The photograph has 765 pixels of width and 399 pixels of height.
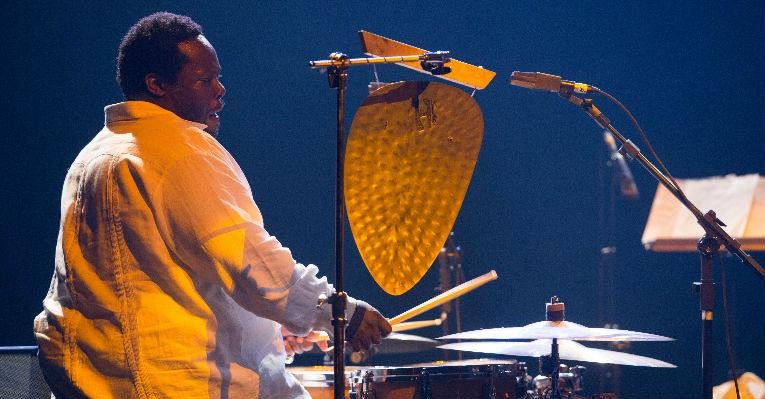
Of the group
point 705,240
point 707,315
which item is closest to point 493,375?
point 707,315

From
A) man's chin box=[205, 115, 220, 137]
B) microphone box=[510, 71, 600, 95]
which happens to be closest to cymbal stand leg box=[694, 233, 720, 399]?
microphone box=[510, 71, 600, 95]

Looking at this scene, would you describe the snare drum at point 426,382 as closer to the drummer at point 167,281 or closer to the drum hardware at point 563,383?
the drum hardware at point 563,383

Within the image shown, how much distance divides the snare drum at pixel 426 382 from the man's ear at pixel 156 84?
165cm

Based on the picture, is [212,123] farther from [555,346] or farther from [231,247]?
[555,346]

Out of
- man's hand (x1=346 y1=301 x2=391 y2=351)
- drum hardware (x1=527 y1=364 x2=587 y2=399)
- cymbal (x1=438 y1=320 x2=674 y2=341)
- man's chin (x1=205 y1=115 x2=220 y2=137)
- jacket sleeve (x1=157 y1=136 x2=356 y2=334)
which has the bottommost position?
drum hardware (x1=527 y1=364 x2=587 y2=399)

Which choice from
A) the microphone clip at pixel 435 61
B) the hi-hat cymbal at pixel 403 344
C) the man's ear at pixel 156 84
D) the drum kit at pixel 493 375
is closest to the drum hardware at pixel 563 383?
the drum kit at pixel 493 375

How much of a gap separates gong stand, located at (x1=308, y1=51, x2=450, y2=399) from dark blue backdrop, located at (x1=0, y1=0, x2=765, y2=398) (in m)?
3.99

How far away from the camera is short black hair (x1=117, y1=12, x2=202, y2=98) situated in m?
2.25

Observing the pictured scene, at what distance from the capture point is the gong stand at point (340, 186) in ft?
6.60

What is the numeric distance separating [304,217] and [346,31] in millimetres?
1425

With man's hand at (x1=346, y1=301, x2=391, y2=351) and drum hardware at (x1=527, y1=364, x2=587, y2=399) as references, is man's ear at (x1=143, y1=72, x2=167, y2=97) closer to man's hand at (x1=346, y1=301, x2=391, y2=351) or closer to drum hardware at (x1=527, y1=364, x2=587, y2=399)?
man's hand at (x1=346, y1=301, x2=391, y2=351)

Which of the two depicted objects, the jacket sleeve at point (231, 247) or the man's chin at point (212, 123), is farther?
the man's chin at point (212, 123)

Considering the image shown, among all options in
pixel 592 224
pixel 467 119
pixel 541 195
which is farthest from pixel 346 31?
pixel 467 119

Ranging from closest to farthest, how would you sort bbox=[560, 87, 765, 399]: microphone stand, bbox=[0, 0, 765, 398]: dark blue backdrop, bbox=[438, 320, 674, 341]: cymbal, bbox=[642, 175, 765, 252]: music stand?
bbox=[560, 87, 765, 399]: microphone stand
bbox=[438, 320, 674, 341]: cymbal
bbox=[642, 175, 765, 252]: music stand
bbox=[0, 0, 765, 398]: dark blue backdrop
